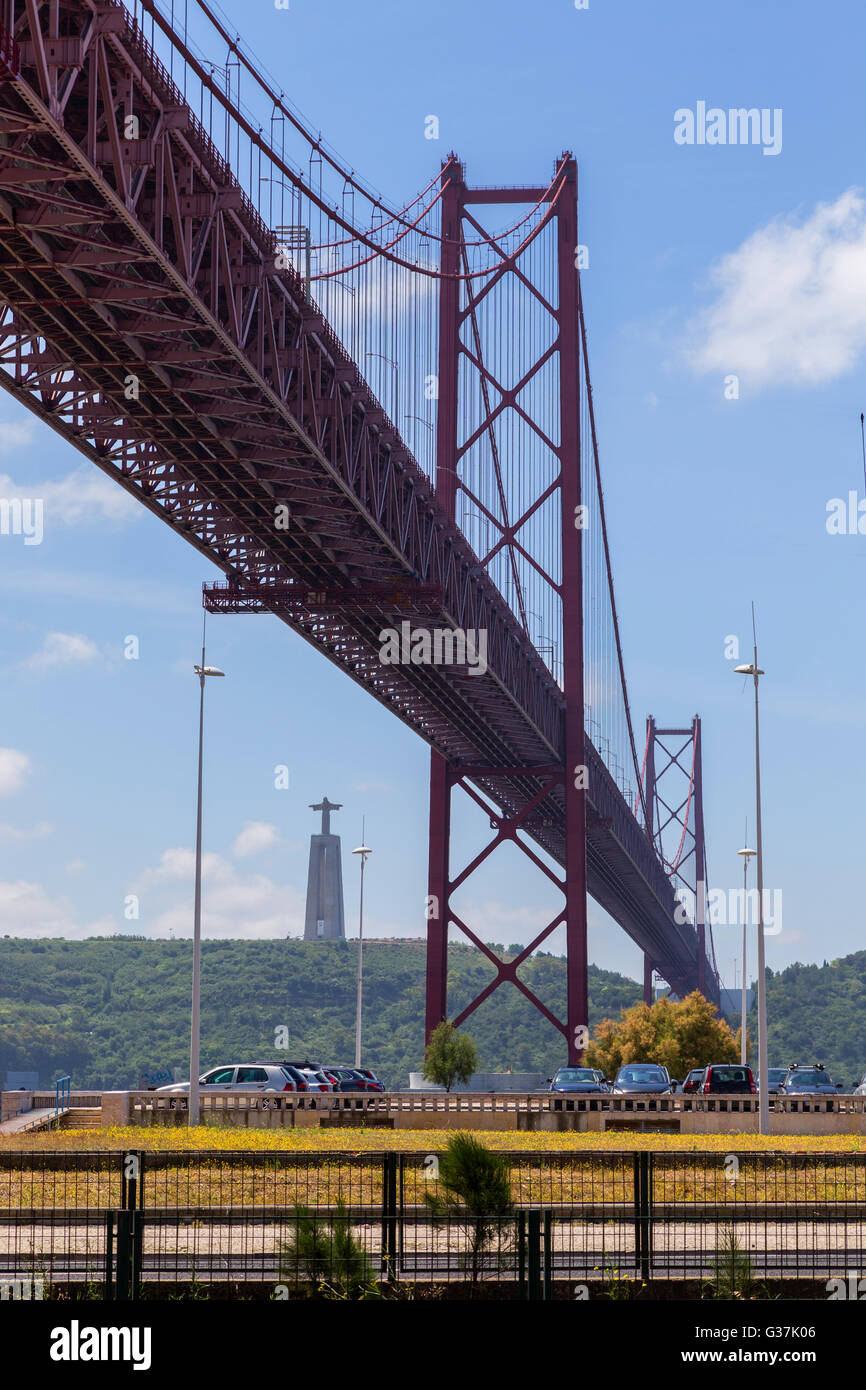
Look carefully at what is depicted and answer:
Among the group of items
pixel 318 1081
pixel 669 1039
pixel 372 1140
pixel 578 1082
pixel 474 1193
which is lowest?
pixel 372 1140

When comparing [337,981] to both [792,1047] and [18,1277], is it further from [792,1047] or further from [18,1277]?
[18,1277]

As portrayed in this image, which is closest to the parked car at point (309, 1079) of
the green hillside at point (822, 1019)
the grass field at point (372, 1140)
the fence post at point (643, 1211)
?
the grass field at point (372, 1140)

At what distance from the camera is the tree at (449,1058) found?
53.6 m

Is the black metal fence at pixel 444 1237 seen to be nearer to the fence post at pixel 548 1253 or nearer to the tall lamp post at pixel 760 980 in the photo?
the fence post at pixel 548 1253

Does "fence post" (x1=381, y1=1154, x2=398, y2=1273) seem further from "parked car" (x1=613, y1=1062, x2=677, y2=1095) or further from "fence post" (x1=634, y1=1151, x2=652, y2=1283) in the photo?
"parked car" (x1=613, y1=1062, x2=677, y2=1095)

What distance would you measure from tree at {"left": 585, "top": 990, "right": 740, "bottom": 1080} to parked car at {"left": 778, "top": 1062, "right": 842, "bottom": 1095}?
8462 millimetres

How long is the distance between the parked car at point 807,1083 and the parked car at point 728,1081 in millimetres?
3373

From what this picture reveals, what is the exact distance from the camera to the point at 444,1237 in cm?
1345

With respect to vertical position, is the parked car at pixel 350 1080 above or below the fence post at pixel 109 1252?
below

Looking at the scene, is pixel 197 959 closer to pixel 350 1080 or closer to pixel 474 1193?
pixel 350 1080

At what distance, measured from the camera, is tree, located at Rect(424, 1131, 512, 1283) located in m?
12.8

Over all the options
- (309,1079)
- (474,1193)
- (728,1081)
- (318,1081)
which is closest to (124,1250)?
(474,1193)

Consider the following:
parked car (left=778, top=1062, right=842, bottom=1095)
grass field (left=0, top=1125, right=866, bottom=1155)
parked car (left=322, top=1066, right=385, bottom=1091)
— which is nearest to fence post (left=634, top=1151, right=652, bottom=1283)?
grass field (left=0, top=1125, right=866, bottom=1155)

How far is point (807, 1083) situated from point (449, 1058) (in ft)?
35.1
